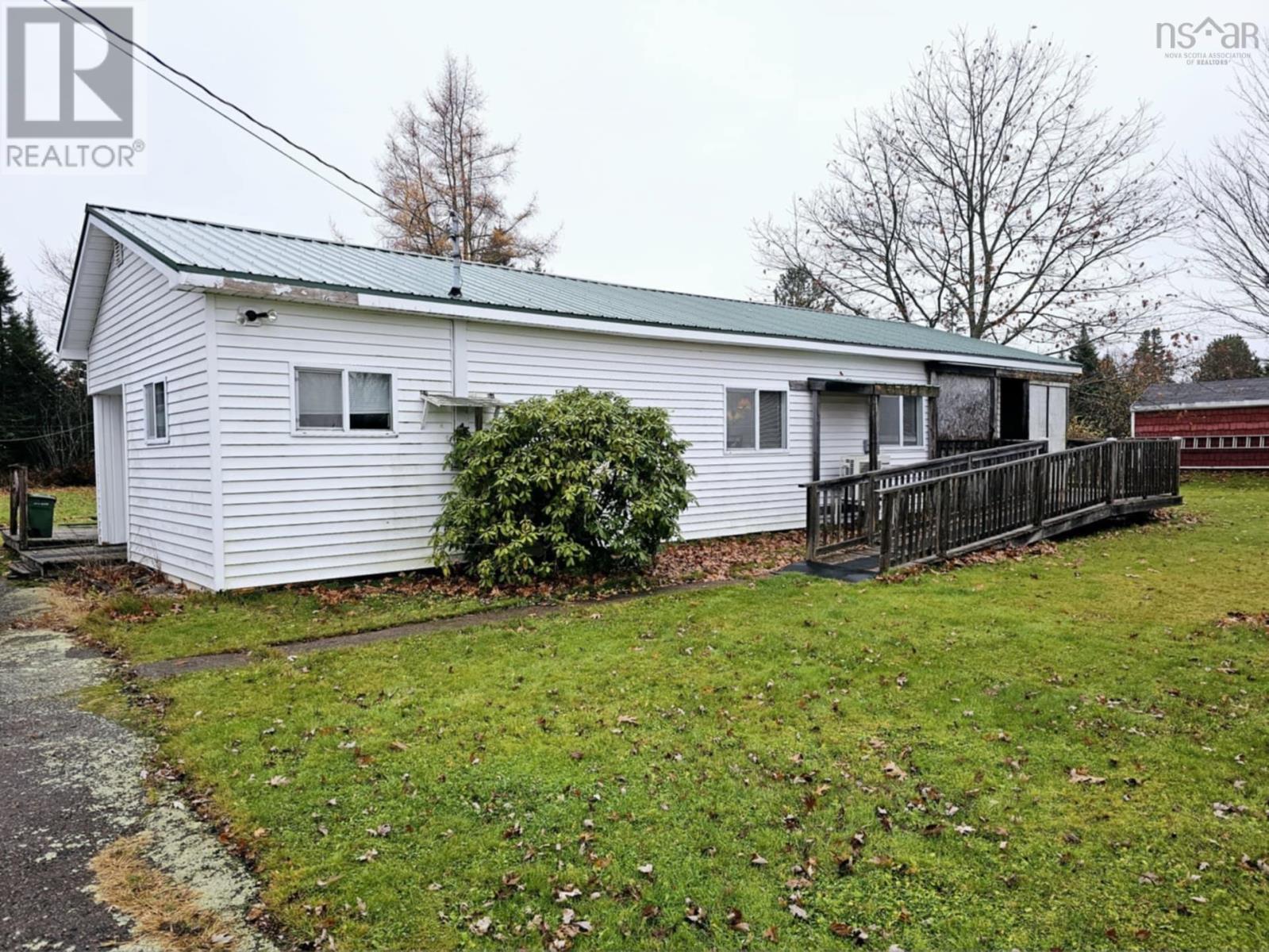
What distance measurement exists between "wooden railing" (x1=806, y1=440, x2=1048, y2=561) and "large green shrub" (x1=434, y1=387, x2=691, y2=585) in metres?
2.00

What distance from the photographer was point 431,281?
400 inches

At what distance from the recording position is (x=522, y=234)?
2739 cm

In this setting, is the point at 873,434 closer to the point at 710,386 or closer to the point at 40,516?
the point at 710,386

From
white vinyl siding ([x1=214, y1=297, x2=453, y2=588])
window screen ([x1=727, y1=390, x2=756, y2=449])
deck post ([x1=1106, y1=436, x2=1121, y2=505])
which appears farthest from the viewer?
window screen ([x1=727, y1=390, x2=756, y2=449])

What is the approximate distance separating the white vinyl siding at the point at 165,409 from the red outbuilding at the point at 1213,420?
1143 inches

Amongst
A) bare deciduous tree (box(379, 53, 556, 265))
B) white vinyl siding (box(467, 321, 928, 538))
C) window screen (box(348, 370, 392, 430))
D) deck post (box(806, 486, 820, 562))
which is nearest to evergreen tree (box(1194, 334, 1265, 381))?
white vinyl siding (box(467, 321, 928, 538))

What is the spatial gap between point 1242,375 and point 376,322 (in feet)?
132

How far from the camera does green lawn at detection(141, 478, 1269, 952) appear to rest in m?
2.73

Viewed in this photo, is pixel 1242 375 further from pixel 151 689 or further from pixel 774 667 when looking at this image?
pixel 151 689

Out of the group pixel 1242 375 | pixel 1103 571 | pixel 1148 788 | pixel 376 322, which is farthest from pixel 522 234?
pixel 1242 375

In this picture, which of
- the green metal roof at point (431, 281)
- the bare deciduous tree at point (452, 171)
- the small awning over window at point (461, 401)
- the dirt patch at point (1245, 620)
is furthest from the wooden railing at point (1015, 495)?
the bare deciduous tree at point (452, 171)

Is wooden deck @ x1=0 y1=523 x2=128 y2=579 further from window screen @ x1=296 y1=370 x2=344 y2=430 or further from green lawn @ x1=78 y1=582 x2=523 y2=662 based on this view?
window screen @ x1=296 y1=370 x2=344 y2=430

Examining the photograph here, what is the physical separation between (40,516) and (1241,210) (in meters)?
21.6

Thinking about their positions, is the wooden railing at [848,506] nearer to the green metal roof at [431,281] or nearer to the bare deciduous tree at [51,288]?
the green metal roof at [431,281]
